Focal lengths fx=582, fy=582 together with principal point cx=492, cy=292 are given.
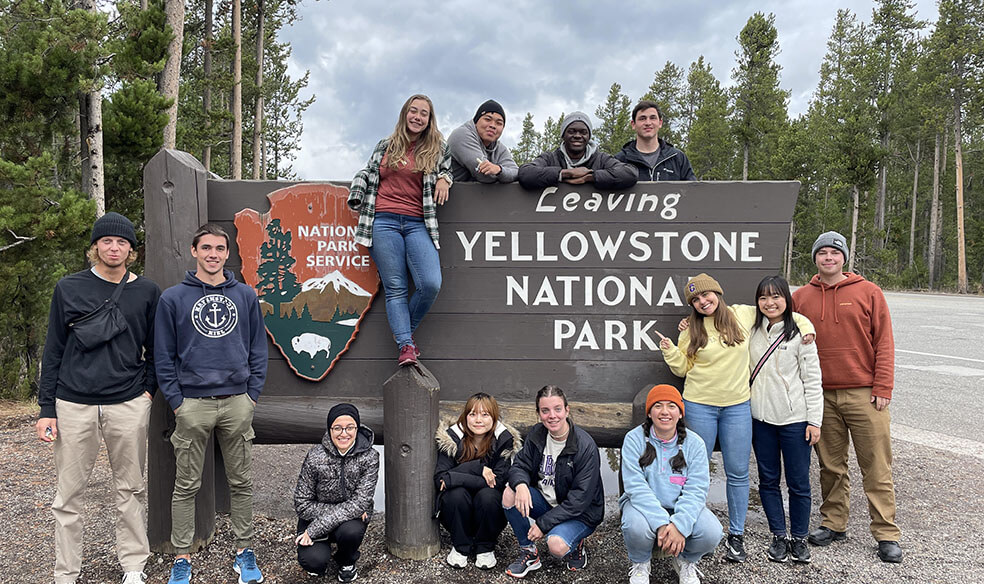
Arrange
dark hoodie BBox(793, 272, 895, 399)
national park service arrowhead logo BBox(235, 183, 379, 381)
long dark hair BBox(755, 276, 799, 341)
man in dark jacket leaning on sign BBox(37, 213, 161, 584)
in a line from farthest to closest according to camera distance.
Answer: national park service arrowhead logo BBox(235, 183, 379, 381)
dark hoodie BBox(793, 272, 895, 399)
long dark hair BBox(755, 276, 799, 341)
man in dark jacket leaning on sign BBox(37, 213, 161, 584)

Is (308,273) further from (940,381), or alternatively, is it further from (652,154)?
(940,381)

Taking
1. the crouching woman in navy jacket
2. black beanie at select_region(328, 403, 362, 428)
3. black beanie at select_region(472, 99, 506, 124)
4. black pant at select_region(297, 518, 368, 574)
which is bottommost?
black pant at select_region(297, 518, 368, 574)

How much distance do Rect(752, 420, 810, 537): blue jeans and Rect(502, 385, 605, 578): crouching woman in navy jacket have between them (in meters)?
0.98

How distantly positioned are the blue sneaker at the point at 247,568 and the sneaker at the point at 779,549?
2804 mm

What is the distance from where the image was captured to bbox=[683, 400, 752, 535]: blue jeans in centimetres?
319

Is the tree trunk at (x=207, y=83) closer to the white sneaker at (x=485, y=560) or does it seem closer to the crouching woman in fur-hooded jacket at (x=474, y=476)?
the crouching woman in fur-hooded jacket at (x=474, y=476)

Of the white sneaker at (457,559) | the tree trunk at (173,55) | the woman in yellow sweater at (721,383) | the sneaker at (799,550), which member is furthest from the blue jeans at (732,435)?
the tree trunk at (173,55)

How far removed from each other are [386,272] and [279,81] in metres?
31.1

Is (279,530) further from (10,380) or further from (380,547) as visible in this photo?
(10,380)

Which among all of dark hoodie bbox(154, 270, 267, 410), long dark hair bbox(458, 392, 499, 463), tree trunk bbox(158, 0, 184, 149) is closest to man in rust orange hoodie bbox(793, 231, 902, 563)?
long dark hair bbox(458, 392, 499, 463)

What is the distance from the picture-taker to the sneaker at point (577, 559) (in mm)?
3169

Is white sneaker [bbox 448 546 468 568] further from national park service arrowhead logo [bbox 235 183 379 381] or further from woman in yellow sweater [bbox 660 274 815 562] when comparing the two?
woman in yellow sweater [bbox 660 274 815 562]

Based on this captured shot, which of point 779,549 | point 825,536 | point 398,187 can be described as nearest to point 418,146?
point 398,187

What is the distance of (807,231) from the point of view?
1564 inches
